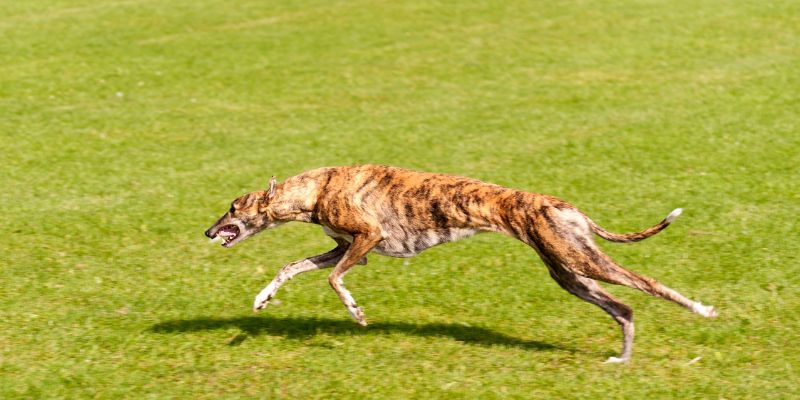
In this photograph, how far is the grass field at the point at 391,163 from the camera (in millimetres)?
9367

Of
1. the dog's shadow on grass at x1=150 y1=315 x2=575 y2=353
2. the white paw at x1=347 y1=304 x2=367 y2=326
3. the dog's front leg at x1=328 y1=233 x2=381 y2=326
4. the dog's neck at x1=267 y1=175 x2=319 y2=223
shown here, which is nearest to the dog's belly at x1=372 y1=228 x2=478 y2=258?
the dog's front leg at x1=328 y1=233 x2=381 y2=326

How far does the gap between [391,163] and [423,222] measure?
24.7ft

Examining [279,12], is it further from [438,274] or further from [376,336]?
[376,336]

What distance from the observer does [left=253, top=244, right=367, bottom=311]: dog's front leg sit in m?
9.51

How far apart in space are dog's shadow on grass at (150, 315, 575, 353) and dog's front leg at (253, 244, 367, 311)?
67 centimetres

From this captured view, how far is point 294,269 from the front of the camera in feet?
32.1

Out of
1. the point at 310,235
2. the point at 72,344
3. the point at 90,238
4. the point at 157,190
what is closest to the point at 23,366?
the point at 72,344

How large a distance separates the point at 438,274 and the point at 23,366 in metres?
4.75

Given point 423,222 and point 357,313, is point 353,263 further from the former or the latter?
A: point 423,222

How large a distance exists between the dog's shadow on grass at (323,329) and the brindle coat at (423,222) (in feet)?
2.53

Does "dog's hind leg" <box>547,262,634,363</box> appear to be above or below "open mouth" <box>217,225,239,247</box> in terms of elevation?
below

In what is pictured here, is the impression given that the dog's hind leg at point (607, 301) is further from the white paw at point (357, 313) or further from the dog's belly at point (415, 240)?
the white paw at point (357, 313)

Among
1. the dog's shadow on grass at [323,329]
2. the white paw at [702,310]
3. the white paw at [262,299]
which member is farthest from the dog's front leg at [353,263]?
the white paw at [702,310]

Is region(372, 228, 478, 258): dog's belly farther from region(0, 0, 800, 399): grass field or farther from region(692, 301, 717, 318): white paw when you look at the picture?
region(692, 301, 717, 318): white paw
